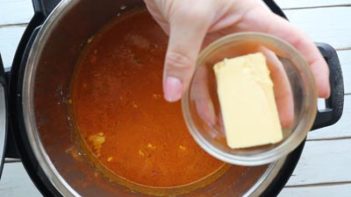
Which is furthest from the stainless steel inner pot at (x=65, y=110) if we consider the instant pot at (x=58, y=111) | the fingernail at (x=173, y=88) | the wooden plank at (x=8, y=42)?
the fingernail at (x=173, y=88)

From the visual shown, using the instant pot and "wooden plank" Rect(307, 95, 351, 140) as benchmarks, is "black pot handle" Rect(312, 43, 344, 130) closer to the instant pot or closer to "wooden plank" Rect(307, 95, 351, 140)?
the instant pot

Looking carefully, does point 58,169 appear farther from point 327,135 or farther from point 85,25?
point 327,135

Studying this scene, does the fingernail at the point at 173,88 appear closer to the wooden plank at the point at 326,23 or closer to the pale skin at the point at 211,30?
the pale skin at the point at 211,30

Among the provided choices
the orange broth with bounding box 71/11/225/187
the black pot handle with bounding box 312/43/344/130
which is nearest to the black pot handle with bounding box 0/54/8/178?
the orange broth with bounding box 71/11/225/187

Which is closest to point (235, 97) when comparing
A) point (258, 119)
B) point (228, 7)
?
point (258, 119)

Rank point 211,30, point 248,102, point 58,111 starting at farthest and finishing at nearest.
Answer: point 58,111
point 211,30
point 248,102

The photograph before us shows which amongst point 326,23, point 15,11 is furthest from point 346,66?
point 15,11

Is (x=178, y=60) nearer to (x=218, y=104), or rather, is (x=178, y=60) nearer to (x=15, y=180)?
(x=218, y=104)
